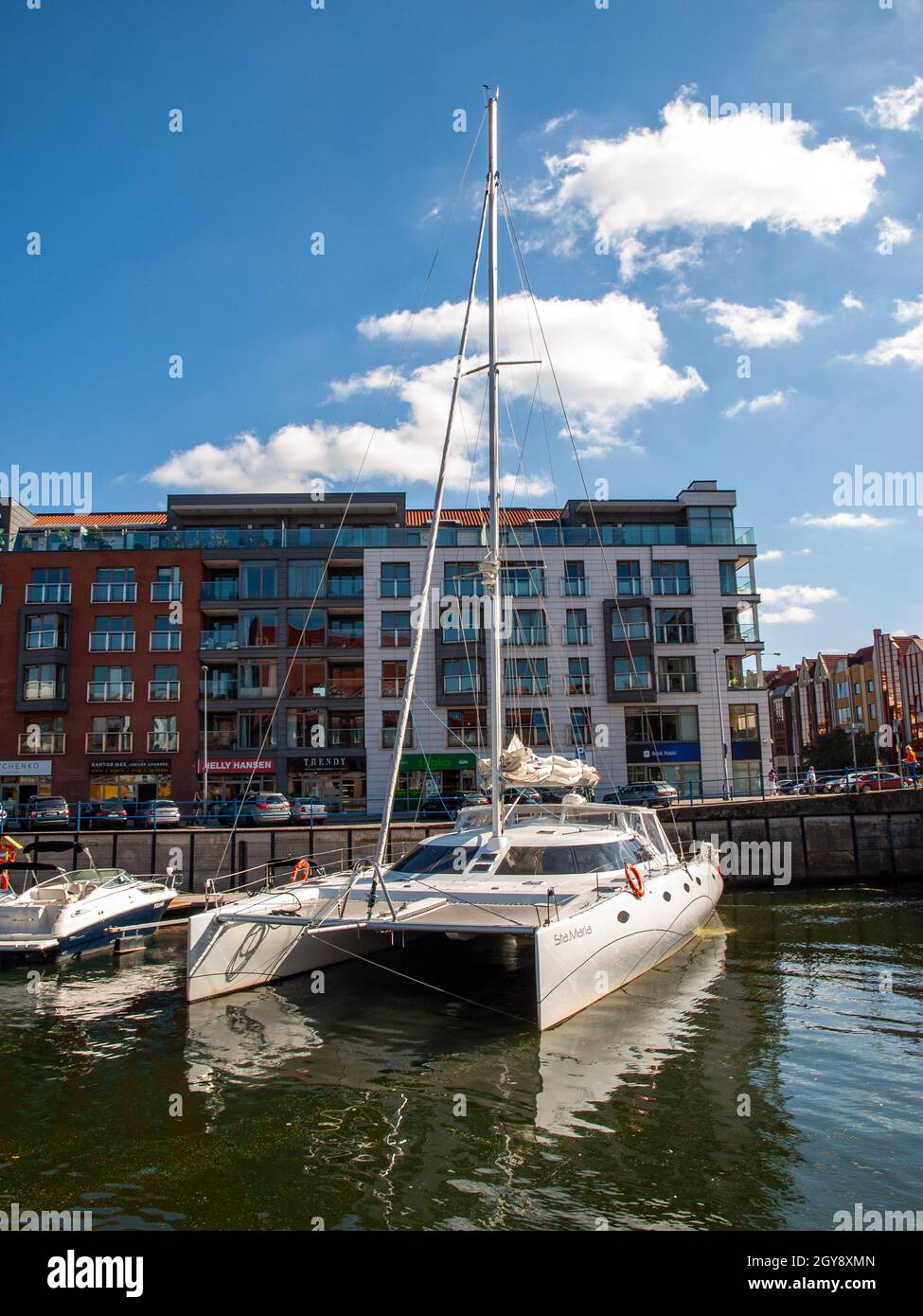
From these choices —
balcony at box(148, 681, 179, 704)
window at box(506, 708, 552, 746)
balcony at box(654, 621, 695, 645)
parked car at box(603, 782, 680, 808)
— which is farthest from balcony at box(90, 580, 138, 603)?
balcony at box(654, 621, 695, 645)

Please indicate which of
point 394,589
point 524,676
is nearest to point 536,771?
point 524,676

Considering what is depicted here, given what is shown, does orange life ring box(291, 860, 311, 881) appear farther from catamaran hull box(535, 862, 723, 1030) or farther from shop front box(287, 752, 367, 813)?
shop front box(287, 752, 367, 813)

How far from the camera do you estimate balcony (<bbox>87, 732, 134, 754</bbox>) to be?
46.4 metres

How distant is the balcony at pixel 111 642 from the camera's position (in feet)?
155

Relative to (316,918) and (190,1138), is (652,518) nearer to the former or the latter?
(316,918)

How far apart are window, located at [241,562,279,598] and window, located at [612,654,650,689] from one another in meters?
18.6

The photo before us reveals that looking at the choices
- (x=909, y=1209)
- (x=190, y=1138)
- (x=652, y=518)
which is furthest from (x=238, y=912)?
(x=652, y=518)

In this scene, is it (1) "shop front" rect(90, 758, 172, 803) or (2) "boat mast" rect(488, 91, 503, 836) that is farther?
(1) "shop front" rect(90, 758, 172, 803)

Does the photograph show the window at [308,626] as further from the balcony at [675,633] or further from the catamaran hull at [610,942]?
the catamaran hull at [610,942]

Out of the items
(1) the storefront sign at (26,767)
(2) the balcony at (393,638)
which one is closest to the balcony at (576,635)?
(2) the balcony at (393,638)

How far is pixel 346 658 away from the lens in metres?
48.8

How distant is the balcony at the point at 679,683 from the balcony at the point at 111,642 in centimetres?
2816

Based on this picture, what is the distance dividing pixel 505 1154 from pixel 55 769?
43.7 meters
